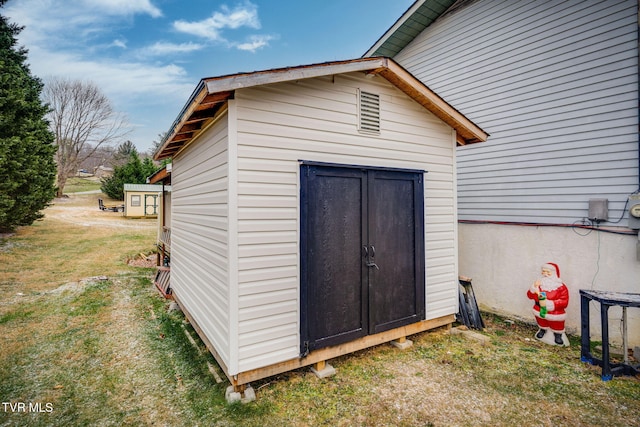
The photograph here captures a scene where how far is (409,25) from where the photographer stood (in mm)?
7488

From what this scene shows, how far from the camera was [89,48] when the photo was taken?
2159 centimetres

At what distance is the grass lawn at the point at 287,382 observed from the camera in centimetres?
288

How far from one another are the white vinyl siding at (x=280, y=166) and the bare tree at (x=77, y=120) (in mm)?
32734

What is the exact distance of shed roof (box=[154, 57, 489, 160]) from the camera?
9.59 ft

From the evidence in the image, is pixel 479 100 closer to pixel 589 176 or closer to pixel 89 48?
pixel 589 176

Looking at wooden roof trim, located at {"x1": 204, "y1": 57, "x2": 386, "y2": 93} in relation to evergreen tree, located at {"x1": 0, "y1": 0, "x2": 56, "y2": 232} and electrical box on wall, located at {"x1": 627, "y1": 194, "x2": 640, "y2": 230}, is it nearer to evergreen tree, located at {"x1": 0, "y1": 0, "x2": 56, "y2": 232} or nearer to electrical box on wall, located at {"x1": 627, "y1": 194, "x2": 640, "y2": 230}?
electrical box on wall, located at {"x1": 627, "y1": 194, "x2": 640, "y2": 230}

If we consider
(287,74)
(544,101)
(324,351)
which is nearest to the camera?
(287,74)

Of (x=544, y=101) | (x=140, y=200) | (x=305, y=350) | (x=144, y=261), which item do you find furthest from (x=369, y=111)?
(x=140, y=200)

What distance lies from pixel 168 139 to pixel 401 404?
445 centimetres

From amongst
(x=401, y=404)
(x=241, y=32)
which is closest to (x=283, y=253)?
(x=401, y=404)

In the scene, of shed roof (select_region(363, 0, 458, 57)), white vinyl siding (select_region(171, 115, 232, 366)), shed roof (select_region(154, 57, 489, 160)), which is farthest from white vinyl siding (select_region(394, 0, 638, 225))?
white vinyl siding (select_region(171, 115, 232, 366))

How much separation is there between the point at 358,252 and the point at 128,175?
28849 millimetres

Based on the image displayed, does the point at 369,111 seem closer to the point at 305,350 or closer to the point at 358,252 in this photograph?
the point at 358,252

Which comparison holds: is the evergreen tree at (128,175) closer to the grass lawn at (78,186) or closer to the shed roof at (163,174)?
the grass lawn at (78,186)
